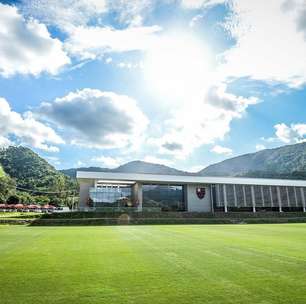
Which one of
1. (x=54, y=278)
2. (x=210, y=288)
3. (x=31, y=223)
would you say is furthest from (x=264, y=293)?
(x=31, y=223)

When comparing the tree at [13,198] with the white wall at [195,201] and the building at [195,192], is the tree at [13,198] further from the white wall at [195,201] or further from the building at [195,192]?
the white wall at [195,201]

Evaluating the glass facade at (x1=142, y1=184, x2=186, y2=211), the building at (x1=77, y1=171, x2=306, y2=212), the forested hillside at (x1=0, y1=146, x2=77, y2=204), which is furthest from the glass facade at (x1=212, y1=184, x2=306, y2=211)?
the forested hillside at (x1=0, y1=146, x2=77, y2=204)

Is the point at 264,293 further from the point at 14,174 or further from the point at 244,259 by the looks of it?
the point at 14,174

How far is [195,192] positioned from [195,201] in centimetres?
152

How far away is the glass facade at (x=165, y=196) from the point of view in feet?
163

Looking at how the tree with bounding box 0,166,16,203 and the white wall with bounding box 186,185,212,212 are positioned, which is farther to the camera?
the tree with bounding box 0,166,16,203

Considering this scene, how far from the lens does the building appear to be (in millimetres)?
45719

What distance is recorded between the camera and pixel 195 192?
164 feet

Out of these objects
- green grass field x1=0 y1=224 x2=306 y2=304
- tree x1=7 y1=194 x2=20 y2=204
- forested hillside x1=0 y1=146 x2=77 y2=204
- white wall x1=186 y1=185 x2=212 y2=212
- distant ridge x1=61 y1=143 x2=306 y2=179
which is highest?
distant ridge x1=61 y1=143 x2=306 y2=179

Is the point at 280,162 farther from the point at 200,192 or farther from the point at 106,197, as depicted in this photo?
the point at 106,197

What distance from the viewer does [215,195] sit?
164ft

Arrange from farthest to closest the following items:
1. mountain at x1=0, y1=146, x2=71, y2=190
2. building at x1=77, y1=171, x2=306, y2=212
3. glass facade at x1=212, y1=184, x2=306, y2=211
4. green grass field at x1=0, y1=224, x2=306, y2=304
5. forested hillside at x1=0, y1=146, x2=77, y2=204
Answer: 1. mountain at x1=0, y1=146, x2=71, y2=190
2. forested hillside at x1=0, y1=146, x2=77, y2=204
3. glass facade at x1=212, y1=184, x2=306, y2=211
4. building at x1=77, y1=171, x2=306, y2=212
5. green grass field at x1=0, y1=224, x2=306, y2=304

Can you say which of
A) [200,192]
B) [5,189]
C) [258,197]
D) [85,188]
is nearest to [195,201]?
[200,192]

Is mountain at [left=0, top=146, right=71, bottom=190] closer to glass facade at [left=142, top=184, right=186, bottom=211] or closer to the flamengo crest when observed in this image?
glass facade at [left=142, top=184, right=186, bottom=211]
